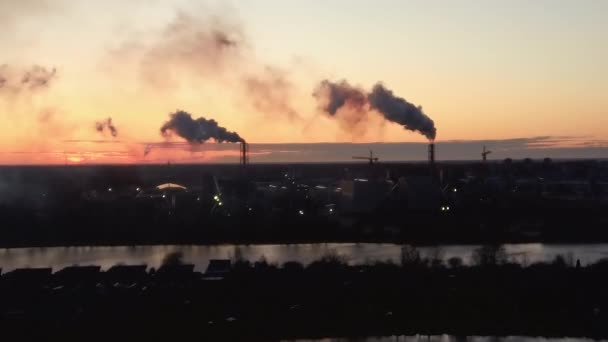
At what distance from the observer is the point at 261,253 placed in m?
10.2

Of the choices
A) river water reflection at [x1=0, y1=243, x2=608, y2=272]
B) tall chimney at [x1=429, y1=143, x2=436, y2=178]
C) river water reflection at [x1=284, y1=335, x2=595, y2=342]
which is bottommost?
river water reflection at [x1=284, y1=335, x2=595, y2=342]

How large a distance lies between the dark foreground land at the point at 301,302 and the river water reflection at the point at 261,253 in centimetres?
196

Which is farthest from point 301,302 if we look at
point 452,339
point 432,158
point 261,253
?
point 432,158

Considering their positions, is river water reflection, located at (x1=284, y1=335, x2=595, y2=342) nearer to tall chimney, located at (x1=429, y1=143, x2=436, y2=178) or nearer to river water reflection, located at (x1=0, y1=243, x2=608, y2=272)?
river water reflection, located at (x1=0, y1=243, x2=608, y2=272)

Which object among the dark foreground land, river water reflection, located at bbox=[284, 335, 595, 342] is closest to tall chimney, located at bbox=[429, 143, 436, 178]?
the dark foreground land

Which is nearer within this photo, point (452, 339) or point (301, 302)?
point (452, 339)

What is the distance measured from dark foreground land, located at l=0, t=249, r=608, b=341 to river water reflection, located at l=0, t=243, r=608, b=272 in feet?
6.44

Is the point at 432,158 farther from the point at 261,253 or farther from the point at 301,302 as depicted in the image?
the point at 301,302

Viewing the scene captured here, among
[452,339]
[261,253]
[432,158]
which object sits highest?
[432,158]

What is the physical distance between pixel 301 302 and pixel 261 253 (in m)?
3.96

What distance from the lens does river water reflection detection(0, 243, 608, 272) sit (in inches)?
372

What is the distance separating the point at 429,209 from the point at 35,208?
8194 millimetres

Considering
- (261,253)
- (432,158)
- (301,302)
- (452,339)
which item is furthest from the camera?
→ (432,158)

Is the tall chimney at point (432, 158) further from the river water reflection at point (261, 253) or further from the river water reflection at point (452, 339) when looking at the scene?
the river water reflection at point (452, 339)
